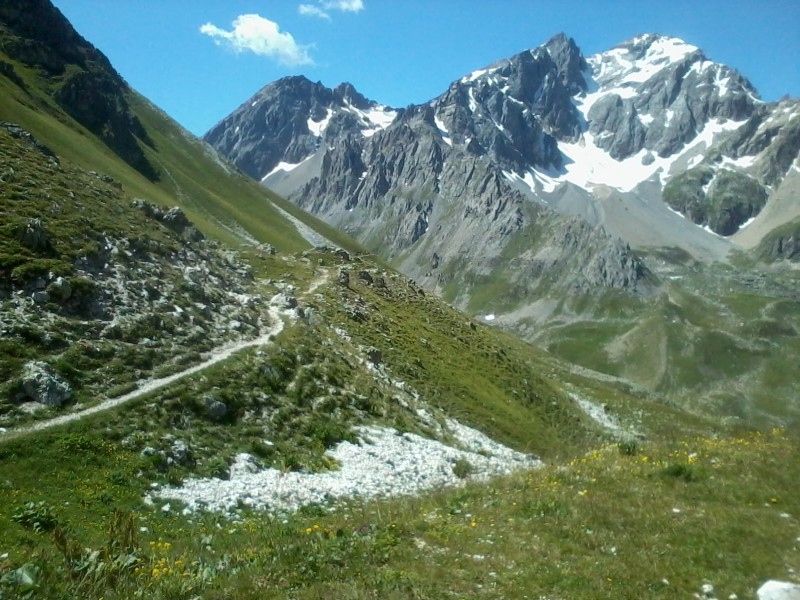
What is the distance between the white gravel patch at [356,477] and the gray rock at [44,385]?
21.7ft

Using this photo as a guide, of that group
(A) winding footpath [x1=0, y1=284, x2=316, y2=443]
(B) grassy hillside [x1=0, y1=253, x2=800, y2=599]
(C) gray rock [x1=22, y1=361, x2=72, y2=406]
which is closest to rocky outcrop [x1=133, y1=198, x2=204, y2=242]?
(A) winding footpath [x1=0, y1=284, x2=316, y2=443]

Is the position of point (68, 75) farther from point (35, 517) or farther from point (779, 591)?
point (779, 591)

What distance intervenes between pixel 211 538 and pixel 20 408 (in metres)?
12.5

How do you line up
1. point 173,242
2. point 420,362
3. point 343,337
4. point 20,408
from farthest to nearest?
point 420,362 < point 343,337 < point 173,242 < point 20,408

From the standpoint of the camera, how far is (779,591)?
10266 millimetres

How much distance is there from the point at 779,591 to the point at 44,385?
2436 cm

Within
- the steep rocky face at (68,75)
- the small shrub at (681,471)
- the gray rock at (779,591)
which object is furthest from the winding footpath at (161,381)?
the steep rocky face at (68,75)

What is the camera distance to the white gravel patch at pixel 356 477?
21.1m

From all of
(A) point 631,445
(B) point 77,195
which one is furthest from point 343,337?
(A) point 631,445

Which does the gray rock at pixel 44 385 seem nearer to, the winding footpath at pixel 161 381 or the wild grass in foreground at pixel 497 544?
the winding footpath at pixel 161 381

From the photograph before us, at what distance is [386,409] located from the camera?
38.2 meters

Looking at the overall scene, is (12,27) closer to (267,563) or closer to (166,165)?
(166,165)

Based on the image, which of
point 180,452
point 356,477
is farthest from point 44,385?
point 356,477

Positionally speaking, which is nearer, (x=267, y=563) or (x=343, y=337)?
(x=267, y=563)
